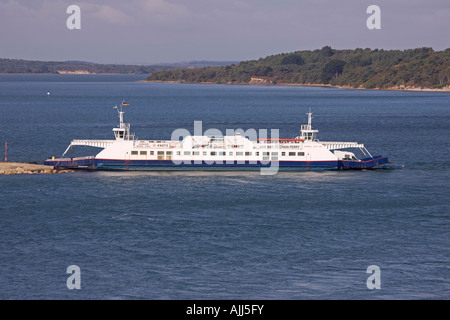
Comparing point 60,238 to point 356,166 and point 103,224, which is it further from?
point 356,166

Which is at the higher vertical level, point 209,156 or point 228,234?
point 209,156

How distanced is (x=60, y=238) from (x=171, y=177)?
103 ft

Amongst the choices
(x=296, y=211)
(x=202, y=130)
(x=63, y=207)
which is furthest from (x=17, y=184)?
(x=202, y=130)

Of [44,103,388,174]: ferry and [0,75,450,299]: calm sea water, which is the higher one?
[44,103,388,174]: ferry

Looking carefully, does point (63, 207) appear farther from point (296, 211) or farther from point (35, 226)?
point (296, 211)

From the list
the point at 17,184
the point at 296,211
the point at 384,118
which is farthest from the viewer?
the point at 384,118

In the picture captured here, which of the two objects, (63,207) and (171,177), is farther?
(171,177)

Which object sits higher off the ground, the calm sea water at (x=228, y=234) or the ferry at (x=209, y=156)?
the ferry at (x=209, y=156)

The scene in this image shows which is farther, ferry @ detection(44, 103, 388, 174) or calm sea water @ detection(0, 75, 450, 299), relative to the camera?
ferry @ detection(44, 103, 388, 174)

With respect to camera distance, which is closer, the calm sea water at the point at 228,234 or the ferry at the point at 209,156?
the calm sea water at the point at 228,234

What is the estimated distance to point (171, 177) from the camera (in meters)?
92.9

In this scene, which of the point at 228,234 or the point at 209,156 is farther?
the point at 209,156

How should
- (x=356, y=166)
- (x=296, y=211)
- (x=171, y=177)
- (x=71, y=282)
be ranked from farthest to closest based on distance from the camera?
(x=356, y=166) → (x=171, y=177) → (x=296, y=211) → (x=71, y=282)
